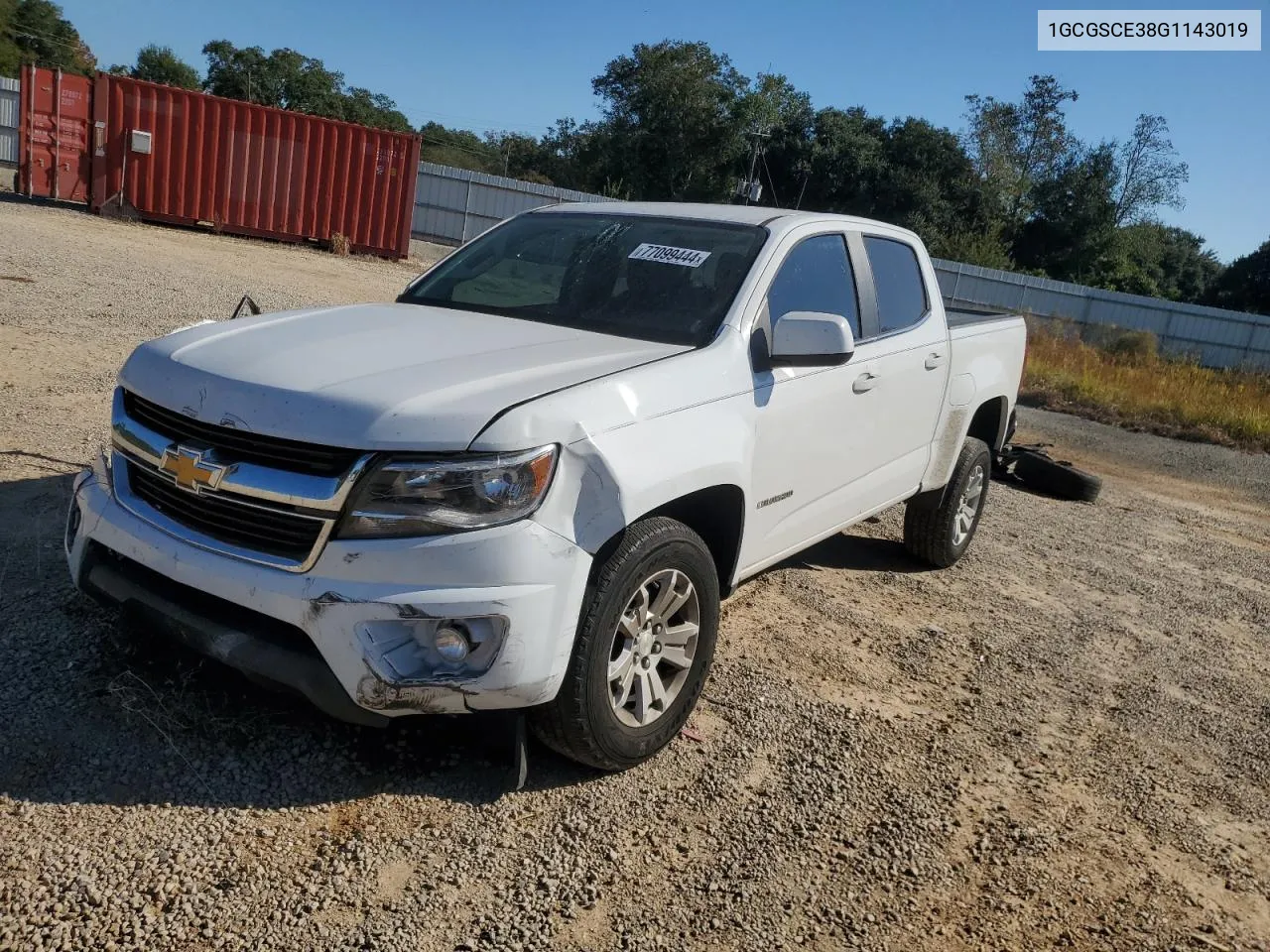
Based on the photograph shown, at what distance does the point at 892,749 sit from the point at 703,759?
2.43ft

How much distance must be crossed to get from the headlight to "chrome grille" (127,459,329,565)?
0.12m

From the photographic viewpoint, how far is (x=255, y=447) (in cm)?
278

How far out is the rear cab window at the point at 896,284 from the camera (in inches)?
186

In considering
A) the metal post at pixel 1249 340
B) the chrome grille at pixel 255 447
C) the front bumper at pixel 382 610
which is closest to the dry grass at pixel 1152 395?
the metal post at pixel 1249 340

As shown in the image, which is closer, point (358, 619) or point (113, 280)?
point (358, 619)

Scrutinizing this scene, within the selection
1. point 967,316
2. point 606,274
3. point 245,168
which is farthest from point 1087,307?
point 606,274

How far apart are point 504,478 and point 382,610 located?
1.49 ft

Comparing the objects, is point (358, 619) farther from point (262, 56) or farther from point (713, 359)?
point (262, 56)

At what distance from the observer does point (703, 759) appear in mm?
3443

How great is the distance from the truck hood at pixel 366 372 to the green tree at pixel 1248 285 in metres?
46.1

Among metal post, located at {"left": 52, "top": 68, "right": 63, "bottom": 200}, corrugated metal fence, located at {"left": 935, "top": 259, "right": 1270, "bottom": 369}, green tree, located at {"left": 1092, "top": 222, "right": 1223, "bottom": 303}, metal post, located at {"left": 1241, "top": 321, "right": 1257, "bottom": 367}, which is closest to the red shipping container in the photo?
metal post, located at {"left": 52, "top": 68, "right": 63, "bottom": 200}

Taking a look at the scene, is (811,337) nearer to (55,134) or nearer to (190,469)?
(190,469)

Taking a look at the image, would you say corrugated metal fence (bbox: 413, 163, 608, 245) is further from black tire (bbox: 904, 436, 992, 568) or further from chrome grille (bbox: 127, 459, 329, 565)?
chrome grille (bbox: 127, 459, 329, 565)

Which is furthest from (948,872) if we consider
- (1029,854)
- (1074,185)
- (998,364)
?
(1074,185)
